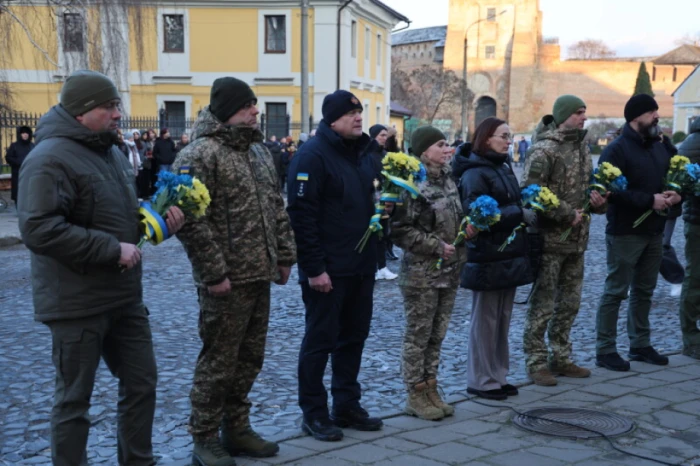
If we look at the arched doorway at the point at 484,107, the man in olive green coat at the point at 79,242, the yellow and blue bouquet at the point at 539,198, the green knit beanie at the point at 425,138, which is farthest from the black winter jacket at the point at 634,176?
the arched doorway at the point at 484,107

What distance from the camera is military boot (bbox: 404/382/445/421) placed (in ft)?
19.9

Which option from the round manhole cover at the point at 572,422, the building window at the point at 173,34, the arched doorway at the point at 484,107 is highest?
the building window at the point at 173,34

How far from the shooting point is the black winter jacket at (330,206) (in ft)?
18.2

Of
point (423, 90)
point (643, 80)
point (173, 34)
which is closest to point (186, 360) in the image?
point (173, 34)

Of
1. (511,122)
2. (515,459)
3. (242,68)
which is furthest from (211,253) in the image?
(511,122)

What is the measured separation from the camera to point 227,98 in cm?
511

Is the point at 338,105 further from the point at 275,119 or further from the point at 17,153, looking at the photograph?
the point at 275,119

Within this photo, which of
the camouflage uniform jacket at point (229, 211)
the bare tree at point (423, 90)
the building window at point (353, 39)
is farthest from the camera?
the bare tree at point (423, 90)

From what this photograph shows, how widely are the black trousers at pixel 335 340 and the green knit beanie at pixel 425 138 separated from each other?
40.0 inches

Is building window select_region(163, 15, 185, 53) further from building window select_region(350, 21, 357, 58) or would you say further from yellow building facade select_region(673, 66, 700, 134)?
yellow building facade select_region(673, 66, 700, 134)

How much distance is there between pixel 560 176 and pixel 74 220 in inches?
159

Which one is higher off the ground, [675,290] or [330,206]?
[330,206]

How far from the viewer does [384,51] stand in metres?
47.2

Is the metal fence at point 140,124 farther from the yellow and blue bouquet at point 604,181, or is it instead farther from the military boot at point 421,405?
the military boot at point 421,405
